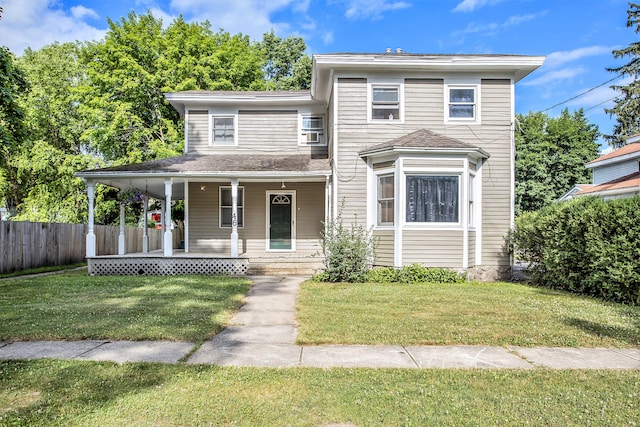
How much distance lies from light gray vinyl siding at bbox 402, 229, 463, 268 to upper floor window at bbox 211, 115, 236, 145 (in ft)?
23.9

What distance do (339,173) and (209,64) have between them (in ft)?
44.6

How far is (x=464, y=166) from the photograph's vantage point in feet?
33.7

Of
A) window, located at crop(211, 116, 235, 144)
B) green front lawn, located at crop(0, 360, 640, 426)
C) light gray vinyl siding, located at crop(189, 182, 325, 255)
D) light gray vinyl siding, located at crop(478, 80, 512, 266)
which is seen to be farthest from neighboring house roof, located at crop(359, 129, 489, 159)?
green front lawn, located at crop(0, 360, 640, 426)

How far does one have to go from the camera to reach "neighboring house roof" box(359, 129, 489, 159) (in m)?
10.1

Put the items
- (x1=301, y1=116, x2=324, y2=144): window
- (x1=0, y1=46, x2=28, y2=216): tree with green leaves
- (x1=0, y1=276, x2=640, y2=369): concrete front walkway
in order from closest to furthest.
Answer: (x1=0, y1=276, x2=640, y2=369): concrete front walkway
(x1=0, y1=46, x2=28, y2=216): tree with green leaves
(x1=301, y1=116, x2=324, y2=144): window

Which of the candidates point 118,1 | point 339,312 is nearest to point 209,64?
point 118,1

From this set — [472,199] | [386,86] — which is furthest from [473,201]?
[386,86]

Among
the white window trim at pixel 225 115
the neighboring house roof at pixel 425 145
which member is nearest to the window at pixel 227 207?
the white window trim at pixel 225 115

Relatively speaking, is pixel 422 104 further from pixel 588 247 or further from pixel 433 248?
pixel 588 247

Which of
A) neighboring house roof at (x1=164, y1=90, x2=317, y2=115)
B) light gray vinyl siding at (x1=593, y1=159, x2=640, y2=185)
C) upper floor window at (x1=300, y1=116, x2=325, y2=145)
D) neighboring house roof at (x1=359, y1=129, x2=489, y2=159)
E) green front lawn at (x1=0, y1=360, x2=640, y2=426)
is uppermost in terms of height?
neighboring house roof at (x1=164, y1=90, x2=317, y2=115)

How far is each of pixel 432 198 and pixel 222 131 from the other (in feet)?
25.5

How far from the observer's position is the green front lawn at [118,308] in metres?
4.90

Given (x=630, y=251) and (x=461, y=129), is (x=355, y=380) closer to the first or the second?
(x=630, y=251)

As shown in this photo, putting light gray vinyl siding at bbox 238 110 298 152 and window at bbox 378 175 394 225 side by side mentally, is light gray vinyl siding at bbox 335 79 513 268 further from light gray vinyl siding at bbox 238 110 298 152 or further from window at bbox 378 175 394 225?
light gray vinyl siding at bbox 238 110 298 152
